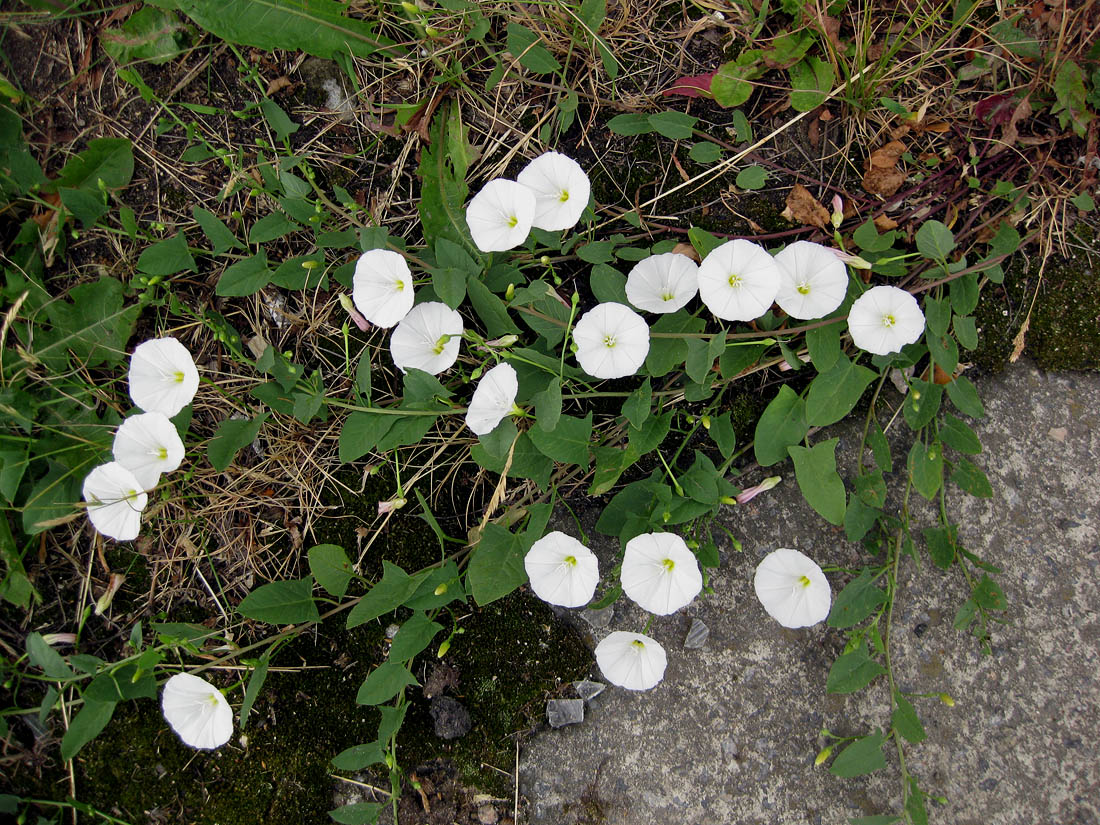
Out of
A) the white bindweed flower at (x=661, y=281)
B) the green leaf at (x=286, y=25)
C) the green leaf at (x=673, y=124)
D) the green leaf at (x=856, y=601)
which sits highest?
the green leaf at (x=286, y=25)

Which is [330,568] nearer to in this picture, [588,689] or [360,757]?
[360,757]

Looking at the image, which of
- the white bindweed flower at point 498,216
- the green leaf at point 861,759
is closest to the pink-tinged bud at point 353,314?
the white bindweed flower at point 498,216

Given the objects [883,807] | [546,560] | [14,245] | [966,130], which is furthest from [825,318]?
[14,245]

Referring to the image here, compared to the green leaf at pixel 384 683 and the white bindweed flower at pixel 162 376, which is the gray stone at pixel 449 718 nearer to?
the green leaf at pixel 384 683

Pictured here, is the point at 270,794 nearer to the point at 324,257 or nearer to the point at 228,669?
the point at 228,669

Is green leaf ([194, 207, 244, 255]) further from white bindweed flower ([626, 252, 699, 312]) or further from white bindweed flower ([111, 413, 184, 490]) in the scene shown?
white bindweed flower ([626, 252, 699, 312])

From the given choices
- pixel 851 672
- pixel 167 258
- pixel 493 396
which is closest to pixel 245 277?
pixel 167 258
